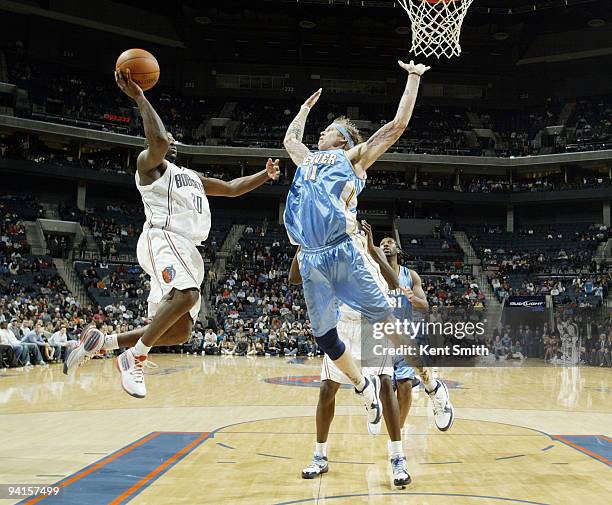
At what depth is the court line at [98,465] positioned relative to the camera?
409cm

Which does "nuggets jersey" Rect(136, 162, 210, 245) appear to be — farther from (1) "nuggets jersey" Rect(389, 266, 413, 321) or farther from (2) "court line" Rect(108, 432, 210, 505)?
(1) "nuggets jersey" Rect(389, 266, 413, 321)

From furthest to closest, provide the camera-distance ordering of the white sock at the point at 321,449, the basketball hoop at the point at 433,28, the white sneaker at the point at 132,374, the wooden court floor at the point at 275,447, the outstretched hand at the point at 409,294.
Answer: the basketball hoop at the point at 433,28
the outstretched hand at the point at 409,294
the white sock at the point at 321,449
the white sneaker at the point at 132,374
the wooden court floor at the point at 275,447

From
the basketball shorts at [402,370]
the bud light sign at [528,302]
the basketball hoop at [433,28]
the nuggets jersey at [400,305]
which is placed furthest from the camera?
the bud light sign at [528,302]

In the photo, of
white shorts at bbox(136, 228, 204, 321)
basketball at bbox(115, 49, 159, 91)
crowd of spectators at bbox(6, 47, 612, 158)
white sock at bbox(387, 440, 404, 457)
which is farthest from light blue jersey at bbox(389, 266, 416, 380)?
crowd of spectators at bbox(6, 47, 612, 158)

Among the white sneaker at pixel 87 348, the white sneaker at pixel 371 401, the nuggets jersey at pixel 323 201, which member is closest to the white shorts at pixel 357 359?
the white sneaker at pixel 371 401

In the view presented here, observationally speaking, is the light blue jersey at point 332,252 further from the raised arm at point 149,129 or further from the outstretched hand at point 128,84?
the outstretched hand at point 128,84

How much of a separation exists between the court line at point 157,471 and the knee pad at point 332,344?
5.13 feet

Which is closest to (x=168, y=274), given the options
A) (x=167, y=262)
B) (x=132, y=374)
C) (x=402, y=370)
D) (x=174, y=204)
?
(x=167, y=262)

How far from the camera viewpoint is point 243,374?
15195 mm

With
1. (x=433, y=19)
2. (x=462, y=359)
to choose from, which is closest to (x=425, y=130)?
(x=462, y=359)

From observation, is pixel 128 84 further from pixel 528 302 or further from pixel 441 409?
pixel 528 302

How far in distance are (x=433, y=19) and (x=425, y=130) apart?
26.0 m

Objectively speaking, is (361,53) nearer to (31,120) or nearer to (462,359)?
(31,120)

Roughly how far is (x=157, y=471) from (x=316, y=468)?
1218 millimetres
